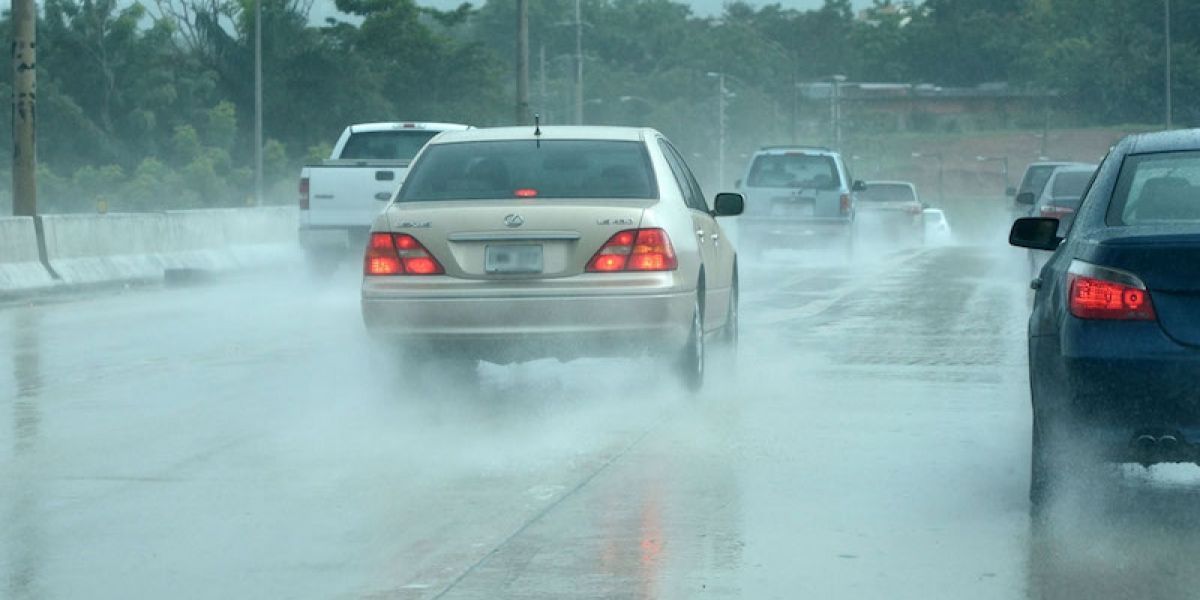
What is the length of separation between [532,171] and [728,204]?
6.91ft

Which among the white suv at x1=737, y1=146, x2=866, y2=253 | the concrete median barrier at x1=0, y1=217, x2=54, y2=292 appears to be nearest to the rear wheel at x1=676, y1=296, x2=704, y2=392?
the concrete median barrier at x1=0, y1=217, x2=54, y2=292

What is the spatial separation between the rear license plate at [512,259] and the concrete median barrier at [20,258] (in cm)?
1302

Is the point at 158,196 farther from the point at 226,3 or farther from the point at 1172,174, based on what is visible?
the point at 1172,174

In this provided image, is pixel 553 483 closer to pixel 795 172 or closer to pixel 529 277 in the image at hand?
pixel 529 277

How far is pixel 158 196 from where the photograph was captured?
268 feet

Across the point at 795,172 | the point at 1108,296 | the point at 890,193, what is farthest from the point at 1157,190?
the point at 890,193

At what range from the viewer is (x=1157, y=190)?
323 inches

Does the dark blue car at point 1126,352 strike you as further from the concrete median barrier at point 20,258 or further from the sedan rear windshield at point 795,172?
the sedan rear windshield at point 795,172

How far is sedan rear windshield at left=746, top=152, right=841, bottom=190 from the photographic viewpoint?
3378cm

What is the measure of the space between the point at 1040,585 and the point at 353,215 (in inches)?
670

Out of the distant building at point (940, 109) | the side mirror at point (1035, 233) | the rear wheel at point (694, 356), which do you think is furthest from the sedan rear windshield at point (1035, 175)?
the distant building at point (940, 109)

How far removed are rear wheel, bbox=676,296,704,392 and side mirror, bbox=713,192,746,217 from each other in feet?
5.26

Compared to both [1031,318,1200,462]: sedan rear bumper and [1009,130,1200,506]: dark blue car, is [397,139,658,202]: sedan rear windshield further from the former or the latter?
[1031,318,1200,462]: sedan rear bumper

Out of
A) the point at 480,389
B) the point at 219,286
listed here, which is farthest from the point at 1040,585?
the point at 219,286
